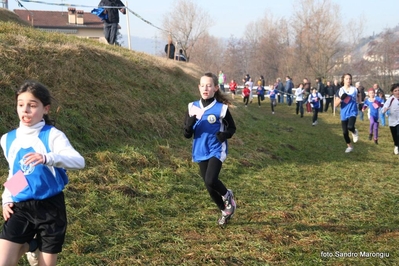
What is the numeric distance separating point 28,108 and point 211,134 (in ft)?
9.02

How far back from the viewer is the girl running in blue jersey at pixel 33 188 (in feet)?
10.7

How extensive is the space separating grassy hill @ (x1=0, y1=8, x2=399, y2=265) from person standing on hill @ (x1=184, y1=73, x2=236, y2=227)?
425 millimetres

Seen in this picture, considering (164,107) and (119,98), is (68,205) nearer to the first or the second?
(119,98)

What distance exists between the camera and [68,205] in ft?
18.9

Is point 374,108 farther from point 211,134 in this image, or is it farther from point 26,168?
point 26,168

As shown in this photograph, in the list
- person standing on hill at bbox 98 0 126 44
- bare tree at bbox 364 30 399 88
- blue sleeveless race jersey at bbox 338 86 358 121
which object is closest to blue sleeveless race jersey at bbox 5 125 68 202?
blue sleeveless race jersey at bbox 338 86 358 121

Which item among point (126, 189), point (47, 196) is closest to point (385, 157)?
point (126, 189)

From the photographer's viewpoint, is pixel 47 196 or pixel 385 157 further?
pixel 385 157

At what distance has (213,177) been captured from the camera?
5.43 metres

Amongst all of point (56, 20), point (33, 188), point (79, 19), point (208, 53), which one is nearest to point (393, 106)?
point (33, 188)

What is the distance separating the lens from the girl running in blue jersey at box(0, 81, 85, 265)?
3.26 m

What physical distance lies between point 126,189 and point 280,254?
294 centimetres

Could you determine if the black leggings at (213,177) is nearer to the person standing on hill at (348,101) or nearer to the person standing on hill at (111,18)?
the person standing on hill at (348,101)

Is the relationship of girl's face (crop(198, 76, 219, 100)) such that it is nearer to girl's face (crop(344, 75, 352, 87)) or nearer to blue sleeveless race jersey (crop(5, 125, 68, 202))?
blue sleeveless race jersey (crop(5, 125, 68, 202))
